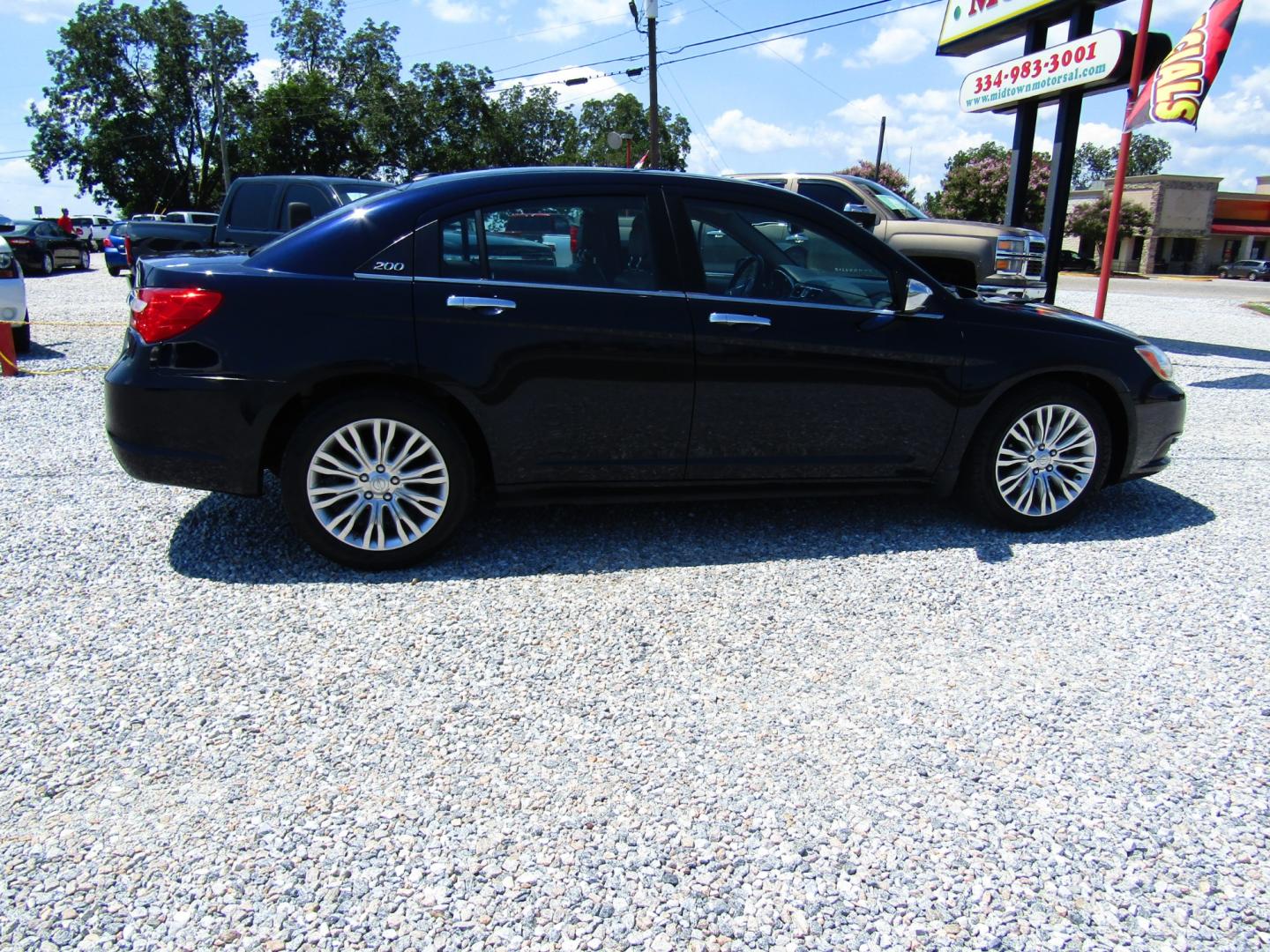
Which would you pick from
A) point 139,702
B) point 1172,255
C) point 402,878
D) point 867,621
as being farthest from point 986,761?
point 1172,255

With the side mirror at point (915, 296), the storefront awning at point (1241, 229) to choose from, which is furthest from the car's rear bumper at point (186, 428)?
the storefront awning at point (1241, 229)

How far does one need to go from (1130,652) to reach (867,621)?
95cm

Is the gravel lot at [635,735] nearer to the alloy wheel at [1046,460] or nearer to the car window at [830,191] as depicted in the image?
the alloy wheel at [1046,460]

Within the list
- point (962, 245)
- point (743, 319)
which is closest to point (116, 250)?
point (962, 245)

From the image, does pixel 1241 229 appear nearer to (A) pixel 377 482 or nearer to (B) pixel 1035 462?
(B) pixel 1035 462

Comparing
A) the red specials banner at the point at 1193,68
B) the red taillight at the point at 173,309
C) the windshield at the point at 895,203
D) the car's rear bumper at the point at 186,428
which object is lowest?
the car's rear bumper at the point at 186,428

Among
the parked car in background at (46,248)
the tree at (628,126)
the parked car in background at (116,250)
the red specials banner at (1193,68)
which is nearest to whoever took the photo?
the red specials banner at (1193,68)

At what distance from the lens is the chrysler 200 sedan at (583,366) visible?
12.4ft

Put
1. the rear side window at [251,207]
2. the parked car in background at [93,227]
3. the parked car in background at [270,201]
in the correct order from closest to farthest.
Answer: the parked car in background at [270,201]
the rear side window at [251,207]
the parked car in background at [93,227]

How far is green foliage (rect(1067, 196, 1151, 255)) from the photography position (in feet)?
186

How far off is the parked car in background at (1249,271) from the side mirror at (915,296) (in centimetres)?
6080

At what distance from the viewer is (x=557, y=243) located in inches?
158

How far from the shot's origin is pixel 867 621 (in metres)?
3.61

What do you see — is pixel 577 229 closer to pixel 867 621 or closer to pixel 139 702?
pixel 867 621
